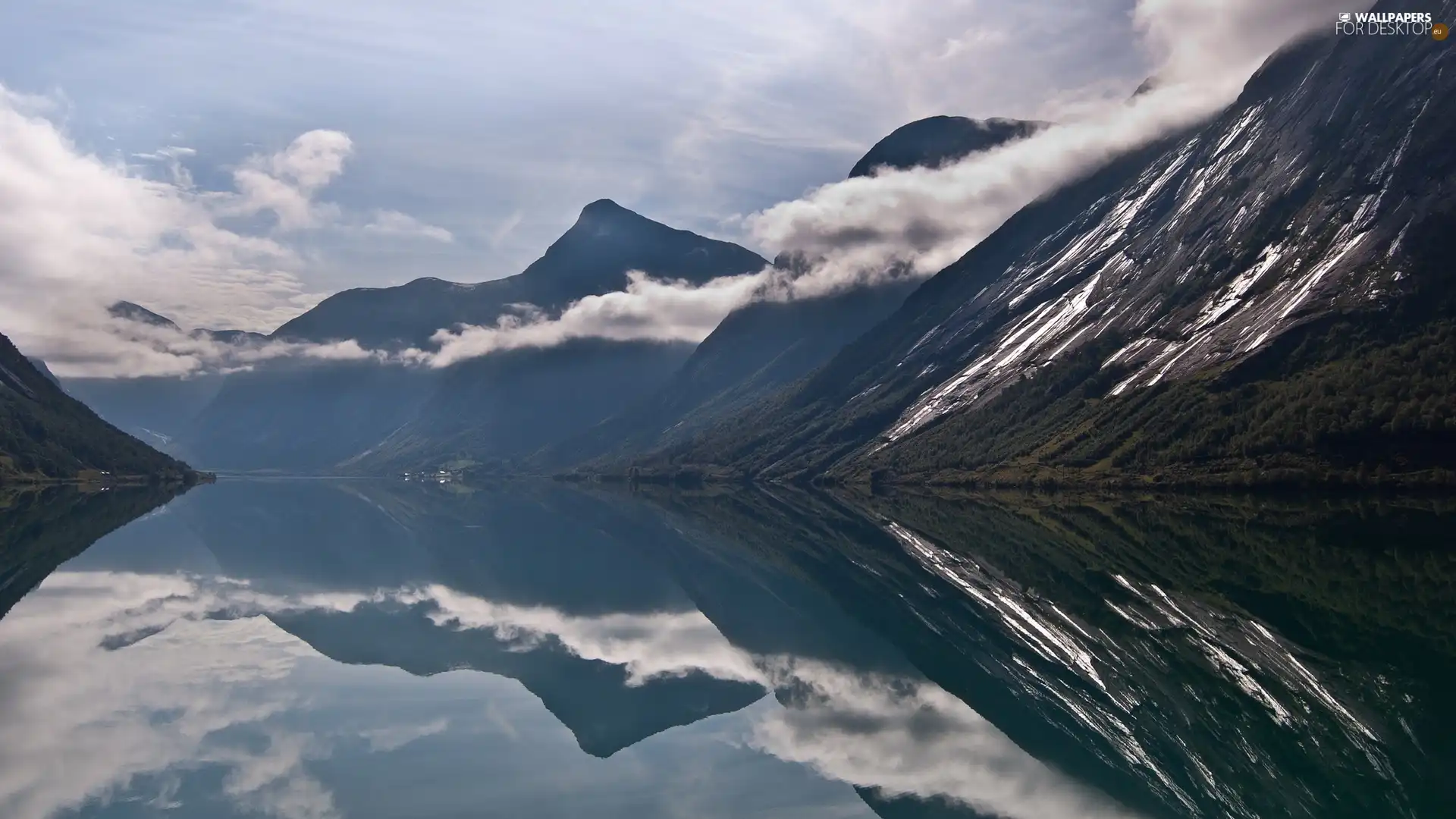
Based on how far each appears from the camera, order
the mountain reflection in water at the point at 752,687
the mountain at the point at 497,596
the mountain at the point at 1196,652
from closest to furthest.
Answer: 1. the mountain reflection in water at the point at 752,687
2. the mountain at the point at 1196,652
3. the mountain at the point at 497,596

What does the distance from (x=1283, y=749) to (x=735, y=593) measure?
4909 centimetres

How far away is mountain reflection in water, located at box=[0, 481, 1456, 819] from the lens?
2912cm

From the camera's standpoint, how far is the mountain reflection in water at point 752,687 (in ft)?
95.6

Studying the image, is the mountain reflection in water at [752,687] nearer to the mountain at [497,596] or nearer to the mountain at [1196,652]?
the mountain at [1196,652]

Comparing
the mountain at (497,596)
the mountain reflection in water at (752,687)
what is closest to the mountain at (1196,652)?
the mountain reflection in water at (752,687)

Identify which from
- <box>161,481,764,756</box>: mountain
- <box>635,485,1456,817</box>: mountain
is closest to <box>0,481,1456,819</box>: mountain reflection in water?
<box>635,485,1456,817</box>: mountain

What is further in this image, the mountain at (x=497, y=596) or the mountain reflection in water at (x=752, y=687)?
the mountain at (x=497, y=596)

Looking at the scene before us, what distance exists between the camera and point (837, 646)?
180ft

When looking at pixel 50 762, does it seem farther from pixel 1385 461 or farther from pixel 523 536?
pixel 1385 461

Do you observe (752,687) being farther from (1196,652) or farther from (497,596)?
(497,596)

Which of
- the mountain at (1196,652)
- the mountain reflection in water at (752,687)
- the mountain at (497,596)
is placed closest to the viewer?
the mountain reflection in water at (752,687)

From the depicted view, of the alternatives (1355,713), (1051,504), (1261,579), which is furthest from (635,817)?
(1051,504)

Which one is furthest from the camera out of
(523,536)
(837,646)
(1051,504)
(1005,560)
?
(1051,504)

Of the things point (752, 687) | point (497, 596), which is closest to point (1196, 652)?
point (752, 687)
